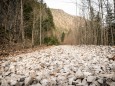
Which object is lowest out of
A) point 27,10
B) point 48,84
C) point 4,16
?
point 48,84

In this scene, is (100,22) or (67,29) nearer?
(100,22)

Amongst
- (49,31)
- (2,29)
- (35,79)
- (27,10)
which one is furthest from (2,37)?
(49,31)

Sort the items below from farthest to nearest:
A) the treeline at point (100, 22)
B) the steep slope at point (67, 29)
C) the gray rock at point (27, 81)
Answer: the steep slope at point (67, 29)
the treeline at point (100, 22)
the gray rock at point (27, 81)

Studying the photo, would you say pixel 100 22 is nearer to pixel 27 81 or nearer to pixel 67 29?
pixel 27 81

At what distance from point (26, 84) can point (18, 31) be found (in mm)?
20697

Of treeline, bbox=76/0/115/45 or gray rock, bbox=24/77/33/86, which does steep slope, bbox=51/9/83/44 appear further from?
gray rock, bbox=24/77/33/86

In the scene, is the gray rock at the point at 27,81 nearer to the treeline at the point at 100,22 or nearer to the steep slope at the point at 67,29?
the treeline at the point at 100,22

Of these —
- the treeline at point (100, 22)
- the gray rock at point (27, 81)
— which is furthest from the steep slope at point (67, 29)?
the gray rock at point (27, 81)

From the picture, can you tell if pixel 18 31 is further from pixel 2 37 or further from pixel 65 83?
pixel 65 83

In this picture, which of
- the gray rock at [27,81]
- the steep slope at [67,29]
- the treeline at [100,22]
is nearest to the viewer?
the gray rock at [27,81]

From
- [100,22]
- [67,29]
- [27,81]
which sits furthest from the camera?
[67,29]

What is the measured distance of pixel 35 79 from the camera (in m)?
4.26

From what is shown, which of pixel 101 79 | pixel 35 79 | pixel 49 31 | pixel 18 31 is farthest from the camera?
pixel 49 31

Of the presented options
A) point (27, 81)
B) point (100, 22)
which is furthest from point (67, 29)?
point (27, 81)
